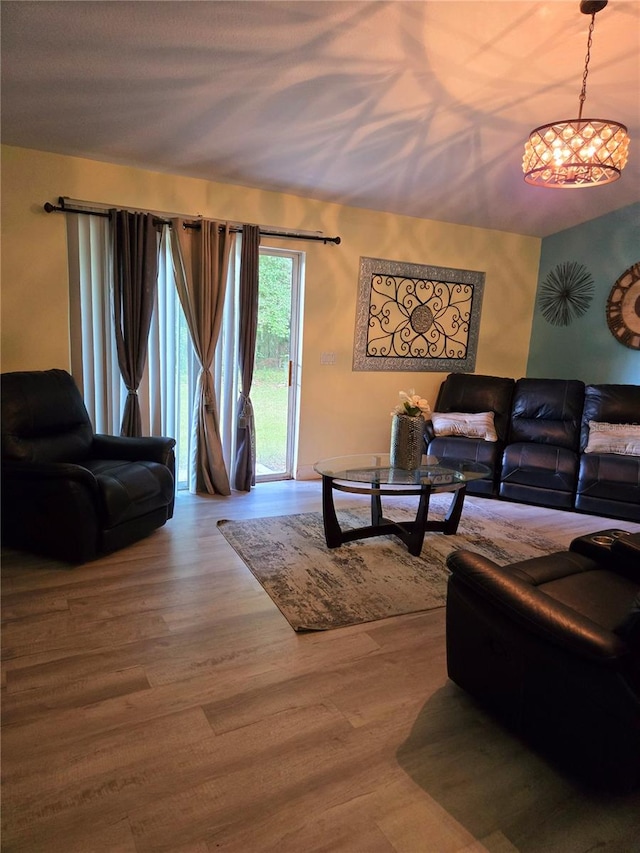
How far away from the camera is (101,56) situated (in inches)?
102

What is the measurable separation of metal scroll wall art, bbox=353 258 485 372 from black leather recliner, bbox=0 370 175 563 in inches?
88.8

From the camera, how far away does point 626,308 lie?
475 centimetres

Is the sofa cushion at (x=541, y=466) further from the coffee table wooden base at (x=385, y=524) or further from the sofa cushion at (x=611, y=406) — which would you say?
the coffee table wooden base at (x=385, y=524)

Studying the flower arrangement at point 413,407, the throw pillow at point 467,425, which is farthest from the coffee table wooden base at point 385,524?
the throw pillow at point 467,425

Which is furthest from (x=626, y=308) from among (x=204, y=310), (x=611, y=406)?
(x=204, y=310)

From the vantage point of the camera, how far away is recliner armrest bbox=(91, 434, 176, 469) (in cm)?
347

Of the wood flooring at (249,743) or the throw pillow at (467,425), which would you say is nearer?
the wood flooring at (249,743)

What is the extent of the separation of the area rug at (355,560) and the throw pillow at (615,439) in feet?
3.08

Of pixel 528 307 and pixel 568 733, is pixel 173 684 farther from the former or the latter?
pixel 528 307

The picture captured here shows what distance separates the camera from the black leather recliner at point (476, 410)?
450 cm

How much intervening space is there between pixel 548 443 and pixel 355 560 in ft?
7.97

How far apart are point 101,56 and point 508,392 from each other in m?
4.11

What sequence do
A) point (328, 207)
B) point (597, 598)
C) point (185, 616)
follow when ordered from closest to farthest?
1. point (597, 598)
2. point (185, 616)
3. point (328, 207)

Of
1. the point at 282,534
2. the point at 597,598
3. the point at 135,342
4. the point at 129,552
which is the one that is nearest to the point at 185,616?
the point at 129,552
